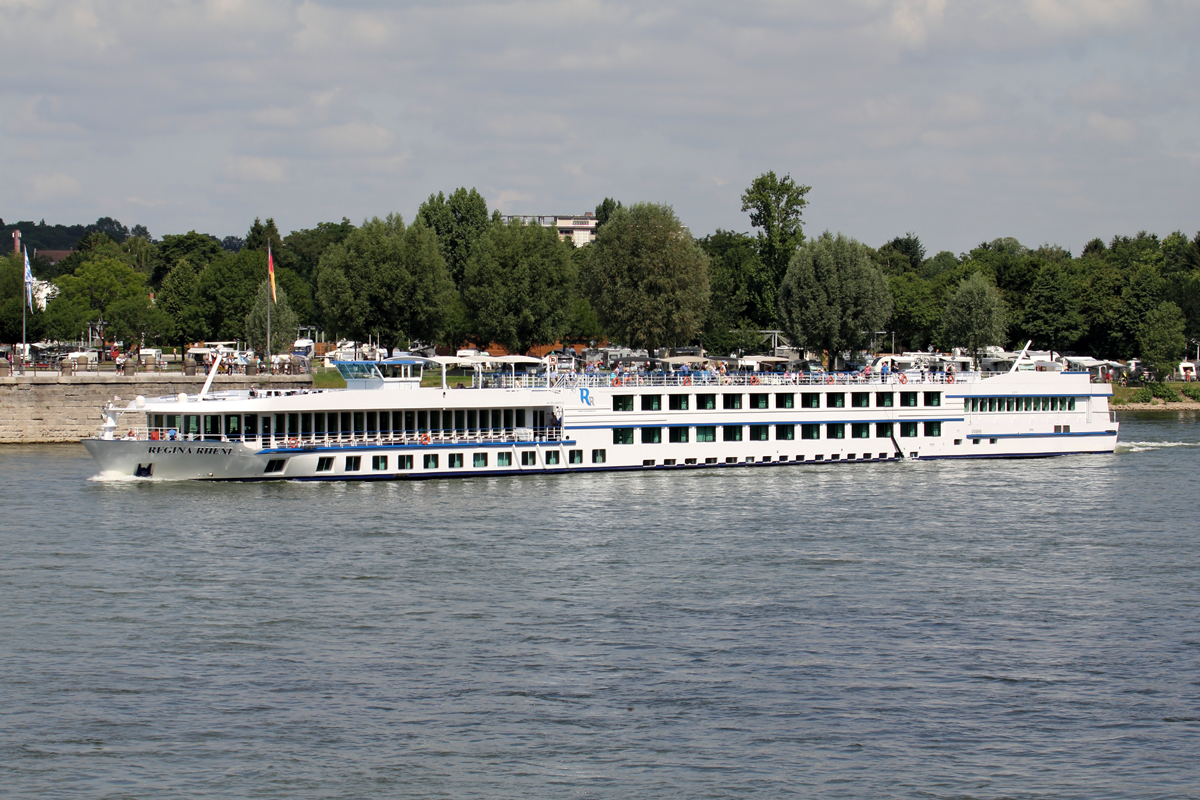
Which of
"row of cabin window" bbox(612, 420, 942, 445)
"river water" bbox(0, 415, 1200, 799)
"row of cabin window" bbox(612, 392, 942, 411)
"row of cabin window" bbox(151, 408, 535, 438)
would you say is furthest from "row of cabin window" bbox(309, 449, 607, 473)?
"river water" bbox(0, 415, 1200, 799)

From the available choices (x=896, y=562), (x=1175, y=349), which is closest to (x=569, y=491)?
(x=896, y=562)

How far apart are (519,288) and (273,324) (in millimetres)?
24170

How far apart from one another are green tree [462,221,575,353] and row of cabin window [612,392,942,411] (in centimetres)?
3426

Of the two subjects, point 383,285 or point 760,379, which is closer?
point 760,379

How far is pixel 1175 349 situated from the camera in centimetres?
11362

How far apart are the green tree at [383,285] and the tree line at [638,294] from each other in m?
0.14

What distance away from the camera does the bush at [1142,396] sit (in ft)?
351

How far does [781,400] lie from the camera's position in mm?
59500

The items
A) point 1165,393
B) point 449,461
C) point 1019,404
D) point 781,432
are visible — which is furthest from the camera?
point 1165,393

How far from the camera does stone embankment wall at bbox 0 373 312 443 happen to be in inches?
2771

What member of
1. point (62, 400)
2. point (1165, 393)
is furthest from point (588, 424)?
point (1165, 393)

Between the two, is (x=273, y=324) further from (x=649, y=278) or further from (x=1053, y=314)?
(x=1053, y=314)

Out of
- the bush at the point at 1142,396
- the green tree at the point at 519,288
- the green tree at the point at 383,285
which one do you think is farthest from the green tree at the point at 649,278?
the bush at the point at 1142,396

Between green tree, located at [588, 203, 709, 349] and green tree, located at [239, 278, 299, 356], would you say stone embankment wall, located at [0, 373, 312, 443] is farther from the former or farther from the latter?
green tree, located at [588, 203, 709, 349]
